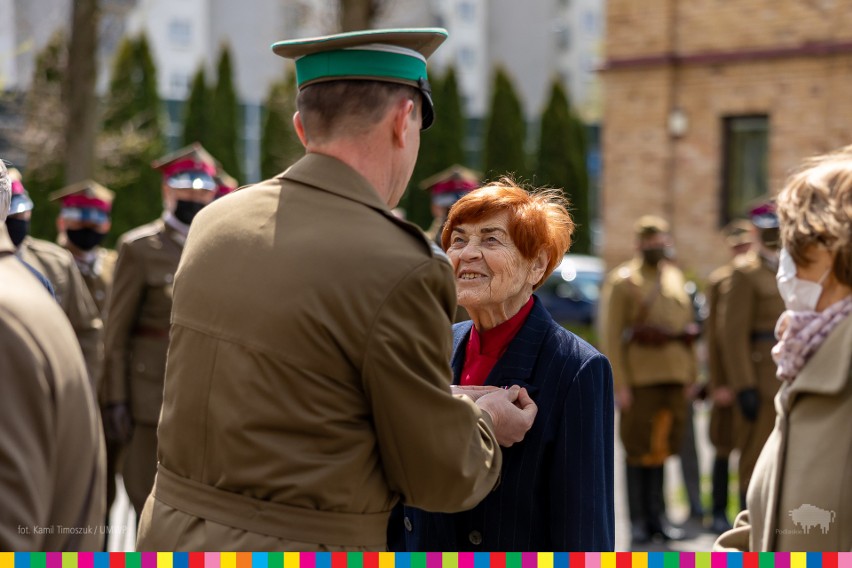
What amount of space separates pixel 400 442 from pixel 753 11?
15967mm

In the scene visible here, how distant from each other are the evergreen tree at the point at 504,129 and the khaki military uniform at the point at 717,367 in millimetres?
27003

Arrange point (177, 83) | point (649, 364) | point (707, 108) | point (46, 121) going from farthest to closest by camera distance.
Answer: point (177, 83), point (46, 121), point (707, 108), point (649, 364)

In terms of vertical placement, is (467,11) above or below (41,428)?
above

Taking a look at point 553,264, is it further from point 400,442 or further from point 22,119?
point 22,119

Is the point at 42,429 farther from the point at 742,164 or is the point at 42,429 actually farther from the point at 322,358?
the point at 742,164

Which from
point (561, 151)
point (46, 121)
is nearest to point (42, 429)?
point (46, 121)

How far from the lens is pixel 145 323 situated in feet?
23.7

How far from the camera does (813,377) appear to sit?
283 cm

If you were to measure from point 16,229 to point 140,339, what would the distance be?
43.3 inches

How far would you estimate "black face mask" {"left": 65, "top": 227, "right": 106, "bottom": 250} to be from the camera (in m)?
8.19

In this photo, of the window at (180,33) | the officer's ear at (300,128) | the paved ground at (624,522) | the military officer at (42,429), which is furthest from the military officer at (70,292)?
the window at (180,33)

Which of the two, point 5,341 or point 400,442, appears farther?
point 400,442

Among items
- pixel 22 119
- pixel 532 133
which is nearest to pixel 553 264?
pixel 22 119

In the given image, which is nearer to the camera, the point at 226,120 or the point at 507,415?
the point at 507,415
